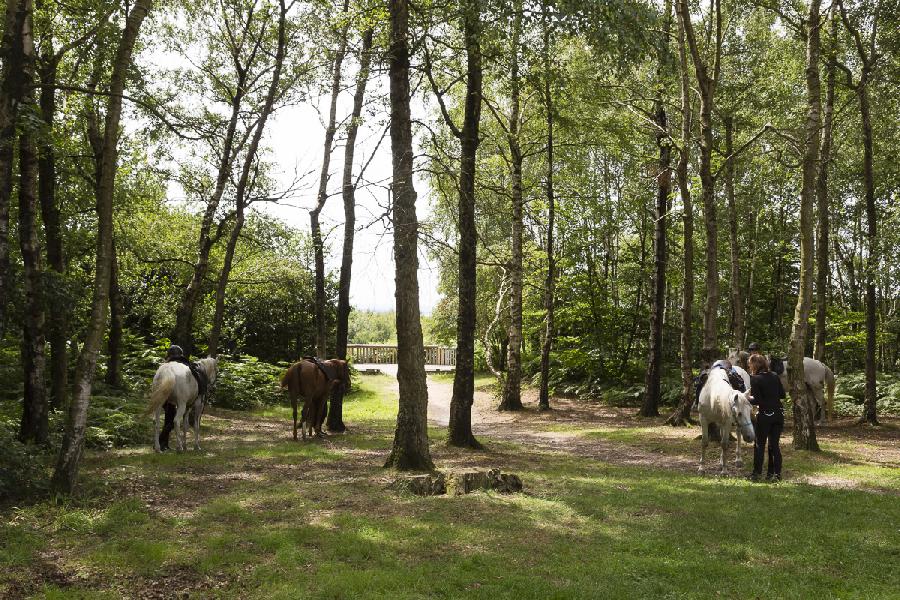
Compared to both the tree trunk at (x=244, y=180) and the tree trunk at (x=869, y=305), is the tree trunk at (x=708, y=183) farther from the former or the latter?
the tree trunk at (x=244, y=180)

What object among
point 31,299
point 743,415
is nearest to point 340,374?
point 31,299

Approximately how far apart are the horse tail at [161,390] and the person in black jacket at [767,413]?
9415mm

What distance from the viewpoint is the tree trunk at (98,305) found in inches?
296

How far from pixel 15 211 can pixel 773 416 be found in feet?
57.1

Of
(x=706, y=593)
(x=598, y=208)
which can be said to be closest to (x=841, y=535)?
(x=706, y=593)

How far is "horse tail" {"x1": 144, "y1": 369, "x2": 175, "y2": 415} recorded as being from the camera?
433 inches

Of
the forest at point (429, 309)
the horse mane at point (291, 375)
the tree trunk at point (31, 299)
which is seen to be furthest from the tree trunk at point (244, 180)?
the tree trunk at point (31, 299)

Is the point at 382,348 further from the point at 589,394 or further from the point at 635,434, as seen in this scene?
the point at 635,434

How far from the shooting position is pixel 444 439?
44.8 feet

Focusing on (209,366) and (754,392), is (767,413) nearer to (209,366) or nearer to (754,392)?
(754,392)

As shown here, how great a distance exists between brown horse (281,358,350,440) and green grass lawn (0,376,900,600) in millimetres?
3671

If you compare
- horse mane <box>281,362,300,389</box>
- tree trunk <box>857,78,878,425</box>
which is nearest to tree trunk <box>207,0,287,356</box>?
horse mane <box>281,362,300,389</box>

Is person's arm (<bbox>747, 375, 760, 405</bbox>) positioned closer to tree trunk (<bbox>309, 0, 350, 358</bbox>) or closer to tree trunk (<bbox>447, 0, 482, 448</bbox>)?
tree trunk (<bbox>447, 0, 482, 448</bbox>)

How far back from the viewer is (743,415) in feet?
32.6
